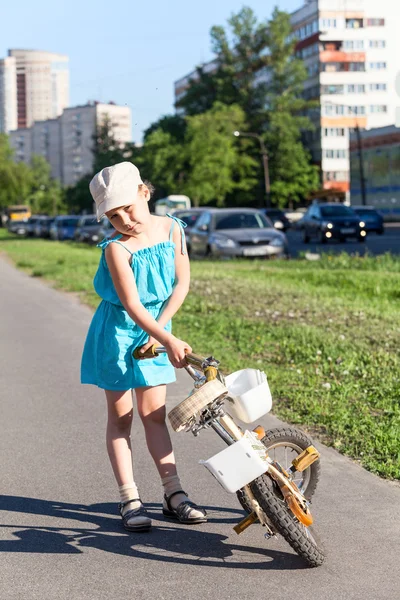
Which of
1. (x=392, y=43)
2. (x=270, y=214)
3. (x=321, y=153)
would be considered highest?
(x=392, y=43)

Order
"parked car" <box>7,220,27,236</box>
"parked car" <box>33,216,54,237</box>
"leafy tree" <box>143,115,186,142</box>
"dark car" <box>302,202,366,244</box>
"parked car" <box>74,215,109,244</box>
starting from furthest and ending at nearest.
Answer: "leafy tree" <box>143,115,186,142</box>
"parked car" <box>7,220,27,236</box>
"parked car" <box>33,216,54,237</box>
"parked car" <box>74,215,109,244</box>
"dark car" <box>302,202,366,244</box>

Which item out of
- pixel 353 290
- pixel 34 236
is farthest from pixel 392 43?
pixel 353 290

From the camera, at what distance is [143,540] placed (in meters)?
4.87

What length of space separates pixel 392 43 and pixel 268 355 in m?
112

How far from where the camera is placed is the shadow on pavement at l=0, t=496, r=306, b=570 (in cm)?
456

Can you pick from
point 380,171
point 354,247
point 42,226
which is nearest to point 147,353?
point 354,247

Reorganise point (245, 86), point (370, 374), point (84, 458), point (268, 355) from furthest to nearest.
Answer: point (245, 86) < point (268, 355) < point (370, 374) < point (84, 458)

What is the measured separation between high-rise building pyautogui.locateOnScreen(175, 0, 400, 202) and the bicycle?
106 metres

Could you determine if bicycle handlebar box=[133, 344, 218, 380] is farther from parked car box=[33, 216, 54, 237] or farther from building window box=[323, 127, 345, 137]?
building window box=[323, 127, 345, 137]

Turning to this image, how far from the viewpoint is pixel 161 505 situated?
17.8 feet

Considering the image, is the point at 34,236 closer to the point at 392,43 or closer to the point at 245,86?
the point at 245,86

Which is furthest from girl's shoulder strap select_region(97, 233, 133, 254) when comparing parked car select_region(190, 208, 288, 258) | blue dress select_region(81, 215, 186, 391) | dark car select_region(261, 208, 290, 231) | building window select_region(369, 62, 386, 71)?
building window select_region(369, 62, 386, 71)

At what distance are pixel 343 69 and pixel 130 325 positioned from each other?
114m

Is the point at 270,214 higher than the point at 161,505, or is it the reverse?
the point at 270,214
